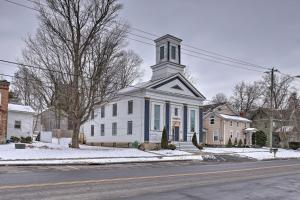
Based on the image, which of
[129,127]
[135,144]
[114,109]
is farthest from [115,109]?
[135,144]

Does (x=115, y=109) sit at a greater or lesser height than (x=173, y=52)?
lesser

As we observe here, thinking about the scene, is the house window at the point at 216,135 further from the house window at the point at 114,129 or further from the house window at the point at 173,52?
the house window at the point at 114,129

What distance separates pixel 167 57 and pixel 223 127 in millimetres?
19059

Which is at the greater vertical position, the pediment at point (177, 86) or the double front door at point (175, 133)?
the pediment at point (177, 86)

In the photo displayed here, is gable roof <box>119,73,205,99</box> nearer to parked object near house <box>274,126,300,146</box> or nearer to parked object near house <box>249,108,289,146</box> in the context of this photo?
parked object near house <box>249,108,289,146</box>

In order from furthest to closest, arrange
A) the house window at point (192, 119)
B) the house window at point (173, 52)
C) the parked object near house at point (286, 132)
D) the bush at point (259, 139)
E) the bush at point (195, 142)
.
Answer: the bush at point (259, 139) → the parked object near house at point (286, 132) → the house window at point (192, 119) → the house window at point (173, 52) → the bush at point (195, 142)

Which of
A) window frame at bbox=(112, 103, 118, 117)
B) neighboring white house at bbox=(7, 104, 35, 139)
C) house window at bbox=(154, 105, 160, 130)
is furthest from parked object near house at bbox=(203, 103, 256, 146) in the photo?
neighboring white house at bbox=(7, 104, 35, 139)

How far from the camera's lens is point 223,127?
5497 centimetres

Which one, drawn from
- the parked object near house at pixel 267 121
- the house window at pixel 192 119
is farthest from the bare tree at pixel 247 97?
the house window at pixel 192 119

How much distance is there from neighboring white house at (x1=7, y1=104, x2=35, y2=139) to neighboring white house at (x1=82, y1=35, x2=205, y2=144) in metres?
8.04

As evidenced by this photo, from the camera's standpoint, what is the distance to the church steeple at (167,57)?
41.3 meters

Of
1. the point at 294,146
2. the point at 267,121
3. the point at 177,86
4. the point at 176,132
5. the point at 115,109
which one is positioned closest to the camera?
the point at 176,132

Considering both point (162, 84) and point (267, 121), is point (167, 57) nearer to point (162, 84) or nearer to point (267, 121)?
point (162, 84)

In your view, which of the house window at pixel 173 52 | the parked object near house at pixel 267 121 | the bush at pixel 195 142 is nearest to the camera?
the bush at pixel 195 142
